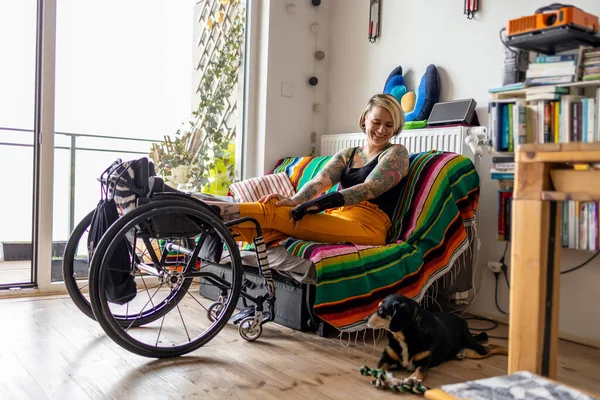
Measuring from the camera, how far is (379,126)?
2512 millimetres

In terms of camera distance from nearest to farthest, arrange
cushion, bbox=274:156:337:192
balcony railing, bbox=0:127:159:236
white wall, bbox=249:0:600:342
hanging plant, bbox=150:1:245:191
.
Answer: white wall, bbox=249:0:600:342 < cushion, bbox=274:156:337:192 < balcony railing, bbox=0:127:159:236 < hanging plant, bbox=150:1:245:191

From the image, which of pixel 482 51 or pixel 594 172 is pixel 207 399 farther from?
pixel 482 51

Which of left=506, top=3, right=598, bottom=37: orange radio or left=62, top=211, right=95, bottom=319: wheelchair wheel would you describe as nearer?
left=506, top=3, right=598, bottom=37: orange radio

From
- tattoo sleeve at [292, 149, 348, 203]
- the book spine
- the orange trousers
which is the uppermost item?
the book spine

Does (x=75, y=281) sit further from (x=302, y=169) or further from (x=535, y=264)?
(x=535, y=264)

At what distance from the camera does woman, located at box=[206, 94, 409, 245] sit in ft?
7.29

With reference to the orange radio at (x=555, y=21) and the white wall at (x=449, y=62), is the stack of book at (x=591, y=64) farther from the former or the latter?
the white wall at (x=449, y=62)

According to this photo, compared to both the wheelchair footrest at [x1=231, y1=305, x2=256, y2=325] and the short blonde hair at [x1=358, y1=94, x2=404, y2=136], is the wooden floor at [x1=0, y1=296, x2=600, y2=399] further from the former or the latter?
A: the short blonde hair at [x1=358, y1=94, x2=404, y2=136]

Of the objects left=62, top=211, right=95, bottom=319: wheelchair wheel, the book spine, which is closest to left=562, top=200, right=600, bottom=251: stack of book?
the book spine

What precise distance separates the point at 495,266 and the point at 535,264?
153 cm

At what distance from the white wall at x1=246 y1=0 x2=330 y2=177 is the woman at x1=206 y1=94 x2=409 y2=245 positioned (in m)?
0.93

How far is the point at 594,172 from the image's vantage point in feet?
3.57

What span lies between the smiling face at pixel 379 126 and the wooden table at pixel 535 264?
52.6 inches

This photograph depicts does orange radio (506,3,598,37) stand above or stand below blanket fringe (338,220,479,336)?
above
